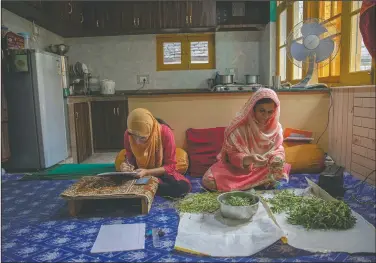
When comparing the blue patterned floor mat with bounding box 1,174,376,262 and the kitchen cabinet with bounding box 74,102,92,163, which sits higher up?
the kitchen cabinet with bounding box 74,102,92,163

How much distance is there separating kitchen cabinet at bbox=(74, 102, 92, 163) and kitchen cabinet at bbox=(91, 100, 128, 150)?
110mm

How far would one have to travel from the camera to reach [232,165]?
7.32ft

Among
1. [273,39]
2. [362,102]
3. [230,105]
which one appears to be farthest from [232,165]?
[273,39]

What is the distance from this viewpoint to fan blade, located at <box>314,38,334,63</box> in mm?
2678

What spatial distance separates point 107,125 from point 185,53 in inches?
71.2

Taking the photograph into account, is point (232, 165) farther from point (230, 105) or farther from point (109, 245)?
point (109, 245)

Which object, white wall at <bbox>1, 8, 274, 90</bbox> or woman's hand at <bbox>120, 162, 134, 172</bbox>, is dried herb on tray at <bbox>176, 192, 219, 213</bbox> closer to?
woman's hand at <bbox>120, 162, 134, 172</bbox>

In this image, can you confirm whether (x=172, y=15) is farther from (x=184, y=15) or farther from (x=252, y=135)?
(x=252, y=135)

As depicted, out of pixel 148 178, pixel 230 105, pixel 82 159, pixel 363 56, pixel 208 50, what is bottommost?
pixel 82 159

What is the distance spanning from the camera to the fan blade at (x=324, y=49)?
268 cm

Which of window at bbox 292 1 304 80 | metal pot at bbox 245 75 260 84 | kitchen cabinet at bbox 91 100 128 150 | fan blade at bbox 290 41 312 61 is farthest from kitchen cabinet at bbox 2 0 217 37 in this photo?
fan blade at bbox 290 41 312 61

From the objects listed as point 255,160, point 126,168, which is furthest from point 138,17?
point 255,160

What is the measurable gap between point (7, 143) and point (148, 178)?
2094mm

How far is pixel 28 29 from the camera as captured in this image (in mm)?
4082
